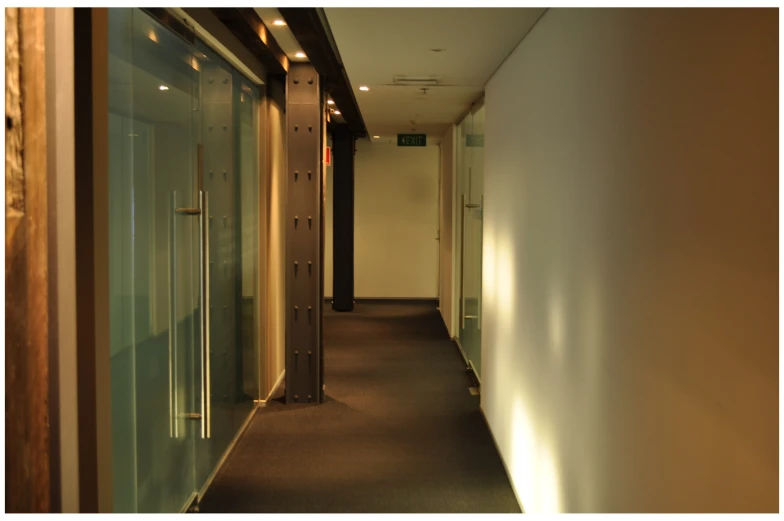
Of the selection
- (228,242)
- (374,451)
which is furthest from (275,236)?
(374,451)

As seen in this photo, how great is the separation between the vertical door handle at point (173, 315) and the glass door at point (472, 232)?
360 cm

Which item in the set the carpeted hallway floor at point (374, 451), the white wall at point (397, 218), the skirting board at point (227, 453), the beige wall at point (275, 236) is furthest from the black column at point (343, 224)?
the skirting board at point (227, 453)

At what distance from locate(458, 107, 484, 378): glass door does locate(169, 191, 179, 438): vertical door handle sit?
3.60 metres

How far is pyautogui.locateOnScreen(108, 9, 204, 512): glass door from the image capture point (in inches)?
126

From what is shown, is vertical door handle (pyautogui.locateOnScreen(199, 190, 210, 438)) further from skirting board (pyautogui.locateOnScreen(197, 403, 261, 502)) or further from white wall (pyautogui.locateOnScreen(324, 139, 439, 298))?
white wall (pyautogui.locateOnScreen(324, 139, 439, 298))

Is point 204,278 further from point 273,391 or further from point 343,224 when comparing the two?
point 343,224

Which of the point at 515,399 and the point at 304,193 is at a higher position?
the point at 304,193

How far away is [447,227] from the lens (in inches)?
446

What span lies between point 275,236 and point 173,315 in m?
3.09

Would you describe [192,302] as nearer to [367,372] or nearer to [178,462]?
[178,462]

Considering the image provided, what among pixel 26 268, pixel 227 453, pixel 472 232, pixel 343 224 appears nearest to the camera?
pixel 26 268

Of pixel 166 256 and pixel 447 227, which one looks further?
pixel 447 227

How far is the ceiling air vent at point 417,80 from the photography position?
20.8 feet

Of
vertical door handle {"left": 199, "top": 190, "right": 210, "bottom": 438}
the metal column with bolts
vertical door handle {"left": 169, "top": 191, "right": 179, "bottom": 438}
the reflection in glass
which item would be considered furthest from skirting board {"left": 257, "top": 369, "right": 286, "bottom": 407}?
vertical door handle {"left": 169, "top": 191, "right": 179, "bottom": 438}
